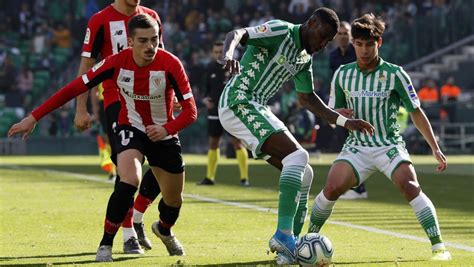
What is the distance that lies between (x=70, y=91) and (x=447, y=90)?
28553 millimetres

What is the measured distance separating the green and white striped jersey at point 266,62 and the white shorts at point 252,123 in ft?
0.19

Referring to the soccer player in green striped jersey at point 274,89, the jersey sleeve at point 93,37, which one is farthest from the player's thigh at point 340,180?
the jersey sleeve at point 93,37

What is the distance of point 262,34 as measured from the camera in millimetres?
9281

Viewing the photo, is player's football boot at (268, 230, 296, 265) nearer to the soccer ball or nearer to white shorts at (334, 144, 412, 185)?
the soccer ball

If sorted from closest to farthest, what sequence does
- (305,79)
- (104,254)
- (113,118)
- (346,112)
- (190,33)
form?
1. (104,254)
2. (305,79)
3. (346,112)
4. (113,118)
5. (190,33)

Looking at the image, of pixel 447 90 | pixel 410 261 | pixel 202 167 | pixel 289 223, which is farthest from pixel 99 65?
pixel 447 90

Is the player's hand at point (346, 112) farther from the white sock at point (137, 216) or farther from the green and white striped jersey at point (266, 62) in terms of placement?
the white sock at point (137, 216)

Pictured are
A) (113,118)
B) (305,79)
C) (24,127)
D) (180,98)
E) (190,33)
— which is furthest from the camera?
(190,33)

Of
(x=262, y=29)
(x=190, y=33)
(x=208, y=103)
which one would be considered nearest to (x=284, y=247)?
(x=262, y=29)

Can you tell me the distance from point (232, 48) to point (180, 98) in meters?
0.77

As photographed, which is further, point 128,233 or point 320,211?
point 128,233

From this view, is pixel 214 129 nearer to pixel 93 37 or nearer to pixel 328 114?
pixel 93 37

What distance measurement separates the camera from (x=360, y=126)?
375 inches

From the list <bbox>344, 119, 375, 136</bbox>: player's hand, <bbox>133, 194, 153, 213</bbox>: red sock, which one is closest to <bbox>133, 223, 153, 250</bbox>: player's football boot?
<bbox>133, 194, 153, 213</bbox>: red sock
